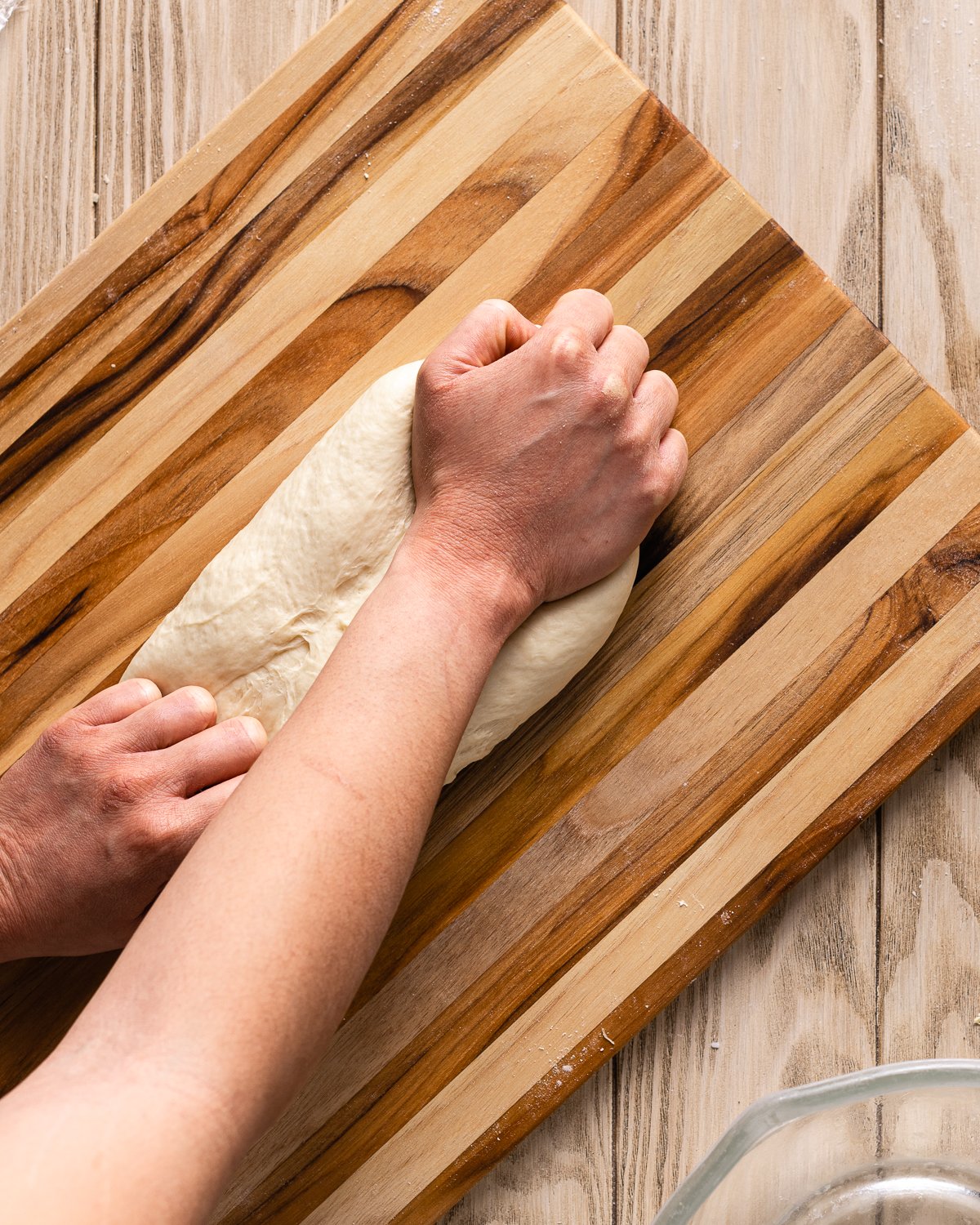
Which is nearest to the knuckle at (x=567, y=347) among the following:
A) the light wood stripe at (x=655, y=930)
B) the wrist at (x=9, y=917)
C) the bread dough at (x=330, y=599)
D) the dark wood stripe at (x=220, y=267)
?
the bread dough at (x=330, y=599)

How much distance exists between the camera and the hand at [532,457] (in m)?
0.73

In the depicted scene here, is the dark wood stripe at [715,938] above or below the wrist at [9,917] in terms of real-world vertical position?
below

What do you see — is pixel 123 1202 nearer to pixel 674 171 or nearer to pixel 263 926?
pixel 263 926

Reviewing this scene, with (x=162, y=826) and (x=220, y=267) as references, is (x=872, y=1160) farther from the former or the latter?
(x=220, y=267)

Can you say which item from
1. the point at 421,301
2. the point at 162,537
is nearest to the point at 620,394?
the point at 421,301

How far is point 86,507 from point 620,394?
1.47 feet

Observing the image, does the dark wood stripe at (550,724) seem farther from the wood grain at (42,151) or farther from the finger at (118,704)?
the wood grain at (42,151)

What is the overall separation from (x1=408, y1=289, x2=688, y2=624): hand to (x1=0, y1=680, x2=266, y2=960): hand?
8.9 inches

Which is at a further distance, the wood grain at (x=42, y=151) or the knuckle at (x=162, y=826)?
the wood grain at (x=42, y=151)

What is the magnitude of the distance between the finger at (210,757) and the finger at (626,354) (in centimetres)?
39

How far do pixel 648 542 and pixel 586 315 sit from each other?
188 millimetres

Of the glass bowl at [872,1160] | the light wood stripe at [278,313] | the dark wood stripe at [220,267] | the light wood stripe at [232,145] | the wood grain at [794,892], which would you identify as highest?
the light wood stripe at [232,145]

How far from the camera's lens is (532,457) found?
733mm

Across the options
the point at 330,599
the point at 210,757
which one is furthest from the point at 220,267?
the point at 210,757
